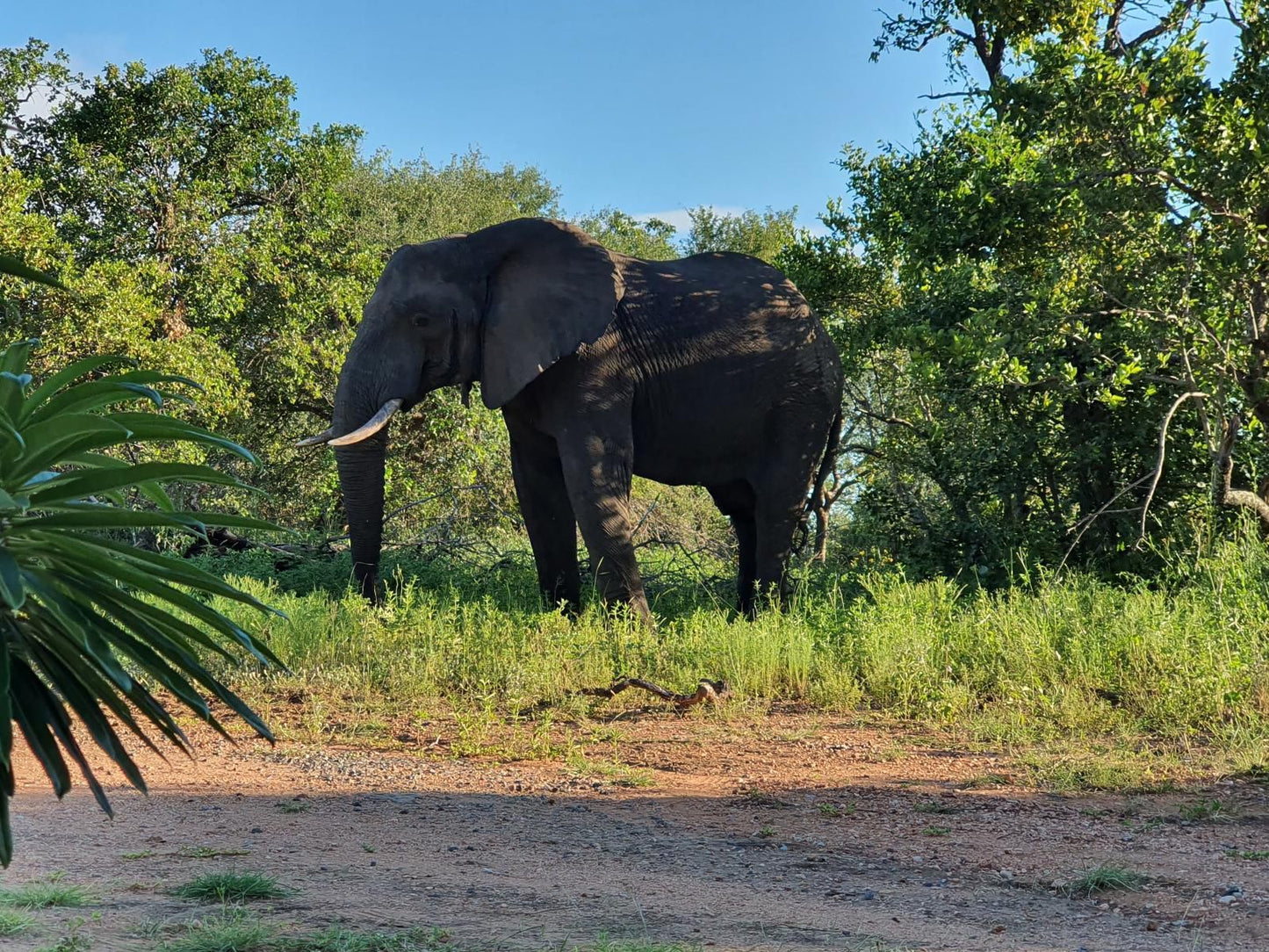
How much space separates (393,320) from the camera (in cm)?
898

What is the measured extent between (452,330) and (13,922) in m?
6.09

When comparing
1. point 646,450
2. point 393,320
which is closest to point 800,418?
point 646,450

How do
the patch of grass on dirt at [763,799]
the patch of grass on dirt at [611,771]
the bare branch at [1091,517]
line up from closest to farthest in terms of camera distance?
the patch of grass on dirt at [763,799], the patch of grass on dirt at [611,771], the bare branch at [1091,517]

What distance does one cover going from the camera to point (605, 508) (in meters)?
8.90

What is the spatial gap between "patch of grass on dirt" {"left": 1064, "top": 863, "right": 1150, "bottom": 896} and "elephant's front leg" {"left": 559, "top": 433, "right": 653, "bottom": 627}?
4.79m

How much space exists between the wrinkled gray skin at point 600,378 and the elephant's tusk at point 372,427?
0.27ft

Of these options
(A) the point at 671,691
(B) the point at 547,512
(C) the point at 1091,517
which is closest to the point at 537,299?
(B) the point at 547,512

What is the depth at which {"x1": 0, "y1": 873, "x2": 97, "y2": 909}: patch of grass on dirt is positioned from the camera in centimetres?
372

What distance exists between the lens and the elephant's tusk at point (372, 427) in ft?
29.0

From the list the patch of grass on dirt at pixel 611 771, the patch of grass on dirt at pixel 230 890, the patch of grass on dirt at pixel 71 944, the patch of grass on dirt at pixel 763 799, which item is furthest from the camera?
the patch of grass on dirt at pixel 611 771

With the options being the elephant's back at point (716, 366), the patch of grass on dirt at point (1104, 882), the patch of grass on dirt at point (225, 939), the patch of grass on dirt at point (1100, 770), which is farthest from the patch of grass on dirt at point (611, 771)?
the elephant's back at point (716, 366)

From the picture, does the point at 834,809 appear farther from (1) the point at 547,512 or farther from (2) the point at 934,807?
(1) the point at 547,512

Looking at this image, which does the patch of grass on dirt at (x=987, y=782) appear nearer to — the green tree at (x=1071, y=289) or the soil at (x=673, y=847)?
the soil at (x=673, y=847)

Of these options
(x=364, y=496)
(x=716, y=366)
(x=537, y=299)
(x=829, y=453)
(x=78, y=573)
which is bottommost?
(x=78, y=573)
